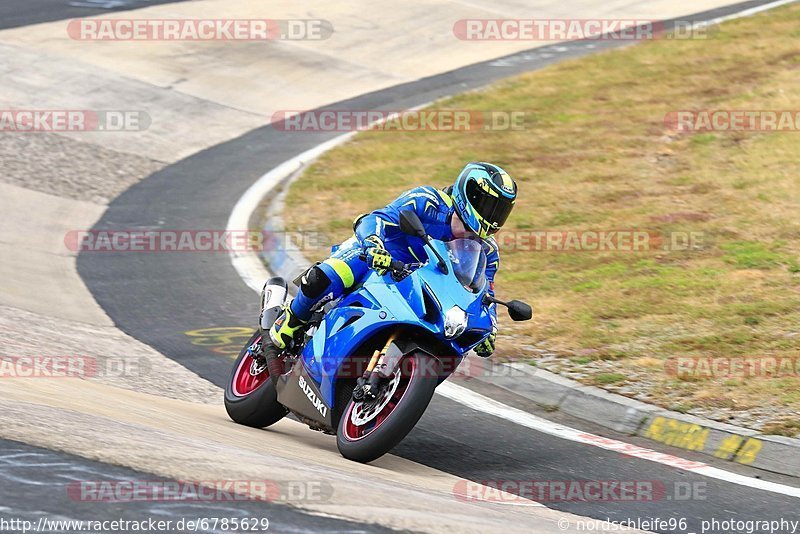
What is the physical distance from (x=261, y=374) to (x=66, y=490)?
9.95 feet

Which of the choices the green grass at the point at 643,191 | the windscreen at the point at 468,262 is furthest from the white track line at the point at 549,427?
the windscreen at the point at 468,262

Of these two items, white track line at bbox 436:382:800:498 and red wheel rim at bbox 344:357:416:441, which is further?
white track line at bbox 436:382:800:498

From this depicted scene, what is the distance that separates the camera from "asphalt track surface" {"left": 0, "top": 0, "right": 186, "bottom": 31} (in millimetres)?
22766

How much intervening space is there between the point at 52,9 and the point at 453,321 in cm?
1937

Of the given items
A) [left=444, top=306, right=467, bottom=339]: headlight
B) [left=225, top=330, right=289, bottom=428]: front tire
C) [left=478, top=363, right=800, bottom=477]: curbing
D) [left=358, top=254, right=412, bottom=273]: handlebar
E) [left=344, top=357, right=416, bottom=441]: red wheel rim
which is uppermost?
[left=358, top=254, right=412, bottom=273]: handlebar

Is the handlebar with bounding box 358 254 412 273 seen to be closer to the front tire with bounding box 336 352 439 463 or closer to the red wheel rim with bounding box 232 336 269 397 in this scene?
the front tire with bounding box 336 352 439 463

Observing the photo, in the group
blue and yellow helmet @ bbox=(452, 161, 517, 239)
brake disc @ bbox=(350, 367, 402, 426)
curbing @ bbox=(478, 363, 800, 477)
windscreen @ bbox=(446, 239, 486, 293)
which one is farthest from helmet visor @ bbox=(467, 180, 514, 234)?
curbing @ bbox=(478, 363, 800, 477)

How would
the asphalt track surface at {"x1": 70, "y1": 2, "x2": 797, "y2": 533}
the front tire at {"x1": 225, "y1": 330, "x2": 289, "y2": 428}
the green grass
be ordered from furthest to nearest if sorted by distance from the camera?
the green grass
the front tire at {"x1": 225, "y1": 330, "x2": 289, "y2": 428}
the asphalt track surface at {"x1": 70, "y1": 2, "x2": 797, "y2": 533}

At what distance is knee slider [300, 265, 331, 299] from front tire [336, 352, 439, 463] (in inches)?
30.0

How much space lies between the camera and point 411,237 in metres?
7.39

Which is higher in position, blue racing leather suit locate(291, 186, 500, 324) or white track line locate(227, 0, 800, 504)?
blue racing leather suit locate(291, 186, 500, 324)

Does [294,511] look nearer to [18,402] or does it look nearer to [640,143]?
[18,402]

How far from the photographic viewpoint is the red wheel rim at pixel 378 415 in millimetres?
6769

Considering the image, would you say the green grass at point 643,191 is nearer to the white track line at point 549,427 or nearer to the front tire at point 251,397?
the white track line at point 549,427
